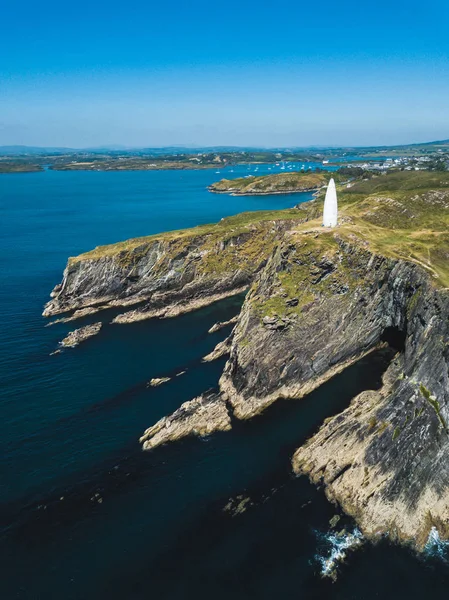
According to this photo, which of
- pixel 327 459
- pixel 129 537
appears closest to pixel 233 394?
pixel 327 459

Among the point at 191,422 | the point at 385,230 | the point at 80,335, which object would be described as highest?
the point at 385,230

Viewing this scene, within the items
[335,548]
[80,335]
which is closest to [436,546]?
[335,548]

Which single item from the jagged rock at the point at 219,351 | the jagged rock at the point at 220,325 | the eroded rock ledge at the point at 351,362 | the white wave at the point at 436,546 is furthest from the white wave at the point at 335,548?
the jagged rock at the point at 220,325

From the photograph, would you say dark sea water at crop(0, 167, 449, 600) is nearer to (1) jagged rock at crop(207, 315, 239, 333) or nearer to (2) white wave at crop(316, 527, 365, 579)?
(2) white wave at crop(316, 527, 365, 579)

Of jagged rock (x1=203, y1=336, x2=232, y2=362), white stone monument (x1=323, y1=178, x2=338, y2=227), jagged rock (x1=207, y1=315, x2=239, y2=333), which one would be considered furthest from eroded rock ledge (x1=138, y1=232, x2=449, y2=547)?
jagged rock (x1=207, y1=315, x2=239, y2=333)

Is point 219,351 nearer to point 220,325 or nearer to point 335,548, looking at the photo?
point 220,325

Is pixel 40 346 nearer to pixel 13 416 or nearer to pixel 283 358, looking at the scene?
pixel 13 416
